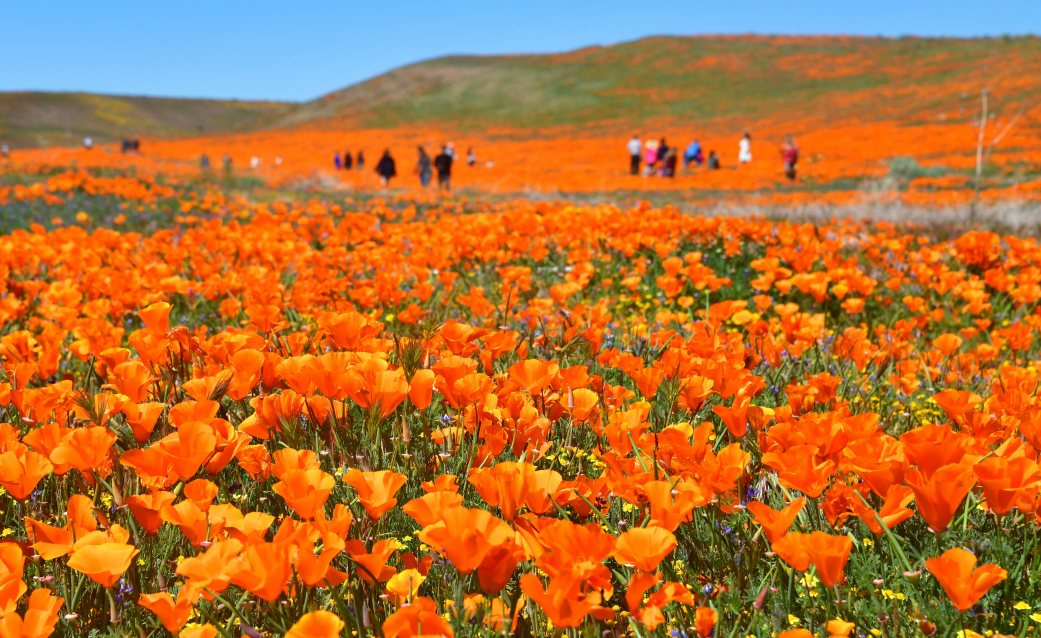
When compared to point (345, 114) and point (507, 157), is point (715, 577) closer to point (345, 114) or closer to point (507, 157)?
point (507, 157)

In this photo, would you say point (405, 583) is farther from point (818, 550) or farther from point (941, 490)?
point (941, 490)

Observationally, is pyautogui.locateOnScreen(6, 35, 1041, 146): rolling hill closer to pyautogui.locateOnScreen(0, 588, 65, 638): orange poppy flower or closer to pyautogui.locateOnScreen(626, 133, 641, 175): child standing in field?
pyautogui.locateOnScreen(626, 133, 641, 175): child standing in field

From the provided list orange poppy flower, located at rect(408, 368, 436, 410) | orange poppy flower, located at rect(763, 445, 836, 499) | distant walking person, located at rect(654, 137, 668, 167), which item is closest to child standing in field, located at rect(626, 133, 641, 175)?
distant walking person, located at rect(654, 137, 668, 167)

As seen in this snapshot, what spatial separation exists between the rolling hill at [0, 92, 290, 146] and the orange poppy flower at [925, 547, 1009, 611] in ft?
287

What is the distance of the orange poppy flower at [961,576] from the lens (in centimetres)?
109

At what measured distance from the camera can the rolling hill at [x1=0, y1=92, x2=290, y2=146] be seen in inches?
3314

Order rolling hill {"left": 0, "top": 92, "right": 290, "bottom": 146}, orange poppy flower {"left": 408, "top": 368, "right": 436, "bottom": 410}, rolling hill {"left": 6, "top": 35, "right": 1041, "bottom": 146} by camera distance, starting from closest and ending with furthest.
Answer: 1. orange poppy flower {"left": 408, "top": 368, "right": 436, "bottom": 410}
2. rolling hill {"left": 6, "top": 35, "right": 1041, "bottom": 146}
3. rolling hill {"left": 0, "top": 92, "right": 290, "bottom": 146}

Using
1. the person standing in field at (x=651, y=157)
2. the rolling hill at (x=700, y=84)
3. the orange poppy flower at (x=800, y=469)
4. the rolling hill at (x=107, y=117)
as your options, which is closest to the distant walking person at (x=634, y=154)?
the person standing in field at (x=651, y=157)

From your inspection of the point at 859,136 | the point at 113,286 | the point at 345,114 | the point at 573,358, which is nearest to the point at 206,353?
the point at 573,358

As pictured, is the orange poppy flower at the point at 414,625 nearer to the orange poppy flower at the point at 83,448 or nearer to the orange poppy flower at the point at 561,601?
the orange poppy flower at the point at 561,601

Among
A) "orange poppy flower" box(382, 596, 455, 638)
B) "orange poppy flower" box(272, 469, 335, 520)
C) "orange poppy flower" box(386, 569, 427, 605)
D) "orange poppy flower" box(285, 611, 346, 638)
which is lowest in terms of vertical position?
"orange poppy flower" box(386, 569, 427, 605)

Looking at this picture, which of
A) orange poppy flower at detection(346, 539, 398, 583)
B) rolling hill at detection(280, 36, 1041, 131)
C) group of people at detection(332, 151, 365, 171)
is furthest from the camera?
rolling hill at detection(280, 36, 1041, 131)

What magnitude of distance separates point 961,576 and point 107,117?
11825 cm

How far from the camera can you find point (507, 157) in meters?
42.6
